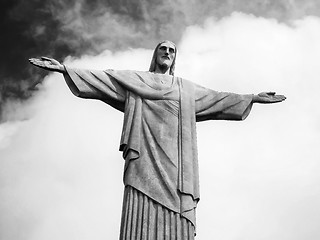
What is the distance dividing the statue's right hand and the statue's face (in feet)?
8.68

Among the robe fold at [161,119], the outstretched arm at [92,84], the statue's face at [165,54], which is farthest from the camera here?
the statue's face at [165,54]

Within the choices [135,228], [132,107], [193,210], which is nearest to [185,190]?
[193,210]

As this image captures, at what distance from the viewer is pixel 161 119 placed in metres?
14.6

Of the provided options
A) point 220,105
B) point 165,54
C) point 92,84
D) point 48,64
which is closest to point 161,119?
point 220,105

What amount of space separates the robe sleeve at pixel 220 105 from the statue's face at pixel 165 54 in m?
1.02

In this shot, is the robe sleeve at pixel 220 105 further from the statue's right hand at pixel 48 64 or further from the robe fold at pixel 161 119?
the statue's right hand at pixel 48 64

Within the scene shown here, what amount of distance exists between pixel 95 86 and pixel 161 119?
1.89m

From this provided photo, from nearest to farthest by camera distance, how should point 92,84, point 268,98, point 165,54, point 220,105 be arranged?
point 92,84
point 220,105
point 268,98
point 165,54

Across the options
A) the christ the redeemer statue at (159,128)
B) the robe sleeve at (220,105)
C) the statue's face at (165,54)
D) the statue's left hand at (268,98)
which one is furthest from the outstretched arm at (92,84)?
the statue's left hand at (268,98)

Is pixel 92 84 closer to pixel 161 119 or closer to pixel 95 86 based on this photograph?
pixel 95 86

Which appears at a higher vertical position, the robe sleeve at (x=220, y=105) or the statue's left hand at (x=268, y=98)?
the statue's left hand at (x=268, y=98)

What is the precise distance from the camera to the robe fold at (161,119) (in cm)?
1362

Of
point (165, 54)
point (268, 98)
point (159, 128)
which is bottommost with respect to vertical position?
point (159, 128)

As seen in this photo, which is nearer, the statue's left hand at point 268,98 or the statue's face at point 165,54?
the statue's left hand at point 268,98
